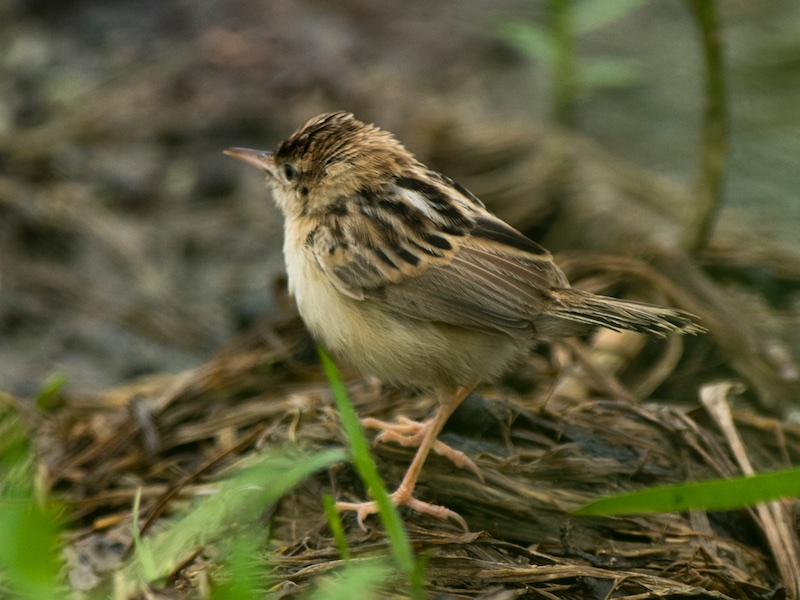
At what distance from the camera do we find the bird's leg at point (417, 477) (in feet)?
13.3

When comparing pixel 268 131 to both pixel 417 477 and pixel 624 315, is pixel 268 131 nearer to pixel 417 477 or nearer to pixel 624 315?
pixel 417 477

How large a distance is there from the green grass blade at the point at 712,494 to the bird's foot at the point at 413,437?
1.04 metres

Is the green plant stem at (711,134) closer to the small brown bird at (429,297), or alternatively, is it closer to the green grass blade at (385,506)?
the small brown bird at (429,297)

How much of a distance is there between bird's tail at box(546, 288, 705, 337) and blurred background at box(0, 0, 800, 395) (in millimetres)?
2413

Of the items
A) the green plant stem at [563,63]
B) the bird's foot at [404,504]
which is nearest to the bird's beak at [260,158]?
the bird's foot at [404,504]

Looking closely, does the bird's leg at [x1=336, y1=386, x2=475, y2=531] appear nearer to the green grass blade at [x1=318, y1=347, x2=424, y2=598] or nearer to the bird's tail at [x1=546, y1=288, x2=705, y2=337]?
the bird's tail at [x1=546, y1=288, x2=705, y2=337]

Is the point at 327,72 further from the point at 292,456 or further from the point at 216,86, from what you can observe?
the point at 292,456

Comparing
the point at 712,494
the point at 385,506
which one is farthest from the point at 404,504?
the point at 712,494

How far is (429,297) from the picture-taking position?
4.26 m

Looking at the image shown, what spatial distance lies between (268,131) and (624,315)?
212 inches

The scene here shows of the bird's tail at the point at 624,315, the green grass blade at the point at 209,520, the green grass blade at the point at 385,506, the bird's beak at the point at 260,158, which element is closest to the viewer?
the green grass blade at the point at 385,506

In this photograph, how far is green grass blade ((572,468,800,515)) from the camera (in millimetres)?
3068

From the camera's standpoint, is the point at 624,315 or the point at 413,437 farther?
the point at 413,437

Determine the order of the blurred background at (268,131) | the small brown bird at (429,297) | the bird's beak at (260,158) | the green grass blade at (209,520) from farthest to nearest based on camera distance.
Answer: the blurred background at (268,131)
the bird's beak at (260,158)
the small brown bird at (429,297)
the green grass blade at (209,520)
